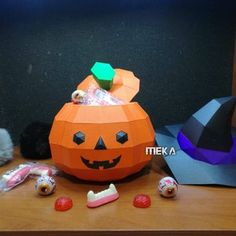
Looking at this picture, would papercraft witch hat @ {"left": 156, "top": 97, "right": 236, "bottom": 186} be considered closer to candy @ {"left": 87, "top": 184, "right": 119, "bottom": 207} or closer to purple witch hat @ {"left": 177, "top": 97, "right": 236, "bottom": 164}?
purple witch hat @ {"left": 177, "top": 97, "right": 236, "bottom": 164}

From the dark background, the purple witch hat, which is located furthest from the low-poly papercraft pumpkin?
the dark background

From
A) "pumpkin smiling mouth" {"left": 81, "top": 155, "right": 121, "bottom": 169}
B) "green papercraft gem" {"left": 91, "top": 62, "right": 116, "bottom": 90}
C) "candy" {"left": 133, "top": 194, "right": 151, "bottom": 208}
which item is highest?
"green papercraft gem" {"left": 91, "top": 62, "right": 116, "bottom": 90}

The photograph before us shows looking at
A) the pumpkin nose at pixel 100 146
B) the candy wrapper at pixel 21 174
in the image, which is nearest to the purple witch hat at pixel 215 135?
the pumpkin nose at pixel 100 146

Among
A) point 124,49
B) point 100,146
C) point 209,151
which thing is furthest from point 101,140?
point 124,49

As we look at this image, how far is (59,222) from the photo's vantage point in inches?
17.2

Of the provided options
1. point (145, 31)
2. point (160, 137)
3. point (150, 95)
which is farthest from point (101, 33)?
point (160, 137)

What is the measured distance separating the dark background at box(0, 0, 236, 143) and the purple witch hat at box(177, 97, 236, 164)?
0.74ft

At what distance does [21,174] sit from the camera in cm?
58

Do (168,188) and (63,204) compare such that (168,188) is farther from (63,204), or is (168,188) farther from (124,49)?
(124,49)

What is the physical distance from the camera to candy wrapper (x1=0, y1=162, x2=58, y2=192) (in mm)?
559

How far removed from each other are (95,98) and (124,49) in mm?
269

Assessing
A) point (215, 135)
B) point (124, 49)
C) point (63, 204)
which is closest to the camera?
point (63, 204)

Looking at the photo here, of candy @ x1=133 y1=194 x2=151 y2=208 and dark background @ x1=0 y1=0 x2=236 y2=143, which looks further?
dark background @ x1=0 y1=0 x2=236 y2=143

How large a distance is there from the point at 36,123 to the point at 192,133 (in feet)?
1.31
